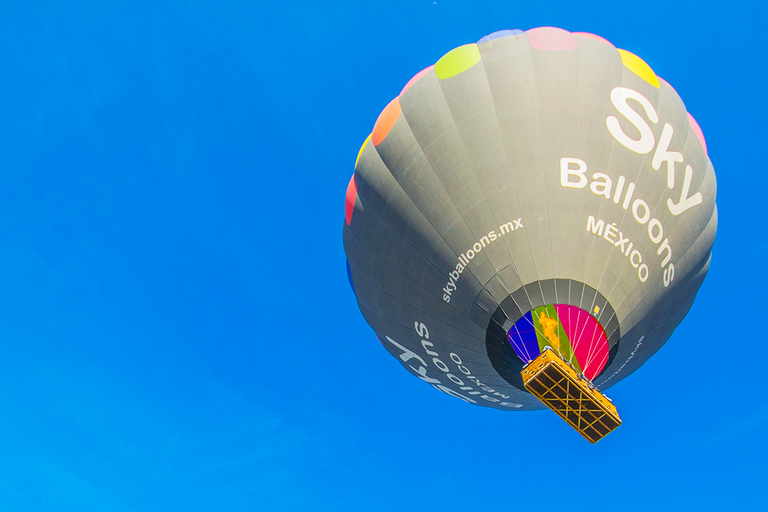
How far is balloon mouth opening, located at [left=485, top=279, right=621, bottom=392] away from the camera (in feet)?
37.7

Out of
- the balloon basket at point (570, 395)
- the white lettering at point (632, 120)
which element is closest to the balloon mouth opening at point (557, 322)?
the balloon basket at point (570, 395)

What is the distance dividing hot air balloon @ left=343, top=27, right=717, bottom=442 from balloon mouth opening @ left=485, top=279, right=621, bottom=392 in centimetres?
3

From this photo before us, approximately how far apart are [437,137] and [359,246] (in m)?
3.12

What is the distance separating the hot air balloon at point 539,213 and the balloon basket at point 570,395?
0.09 ft

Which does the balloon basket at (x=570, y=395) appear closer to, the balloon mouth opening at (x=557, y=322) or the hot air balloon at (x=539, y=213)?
the hot air balloon at (x=539, y=213)

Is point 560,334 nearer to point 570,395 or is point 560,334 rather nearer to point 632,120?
point 570,395

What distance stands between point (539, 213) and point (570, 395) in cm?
340

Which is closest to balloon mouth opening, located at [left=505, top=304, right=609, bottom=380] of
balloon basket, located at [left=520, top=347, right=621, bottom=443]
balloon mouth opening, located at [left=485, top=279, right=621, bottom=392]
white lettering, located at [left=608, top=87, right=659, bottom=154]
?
balloon mouth opening, located at [left=485, top=279, right=621, bottom=392]

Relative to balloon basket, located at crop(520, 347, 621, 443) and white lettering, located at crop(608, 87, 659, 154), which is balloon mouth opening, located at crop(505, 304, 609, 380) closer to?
balloon basket, located at crop(520, 347, 621, 443)

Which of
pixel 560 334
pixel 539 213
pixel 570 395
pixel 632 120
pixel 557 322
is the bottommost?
pixel 570 395

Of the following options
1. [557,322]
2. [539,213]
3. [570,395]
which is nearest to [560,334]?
[557,322]

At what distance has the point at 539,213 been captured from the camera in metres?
11.8

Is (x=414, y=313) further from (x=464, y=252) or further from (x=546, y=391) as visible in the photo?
(x=546, y=391)

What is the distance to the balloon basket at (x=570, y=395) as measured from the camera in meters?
10.5
